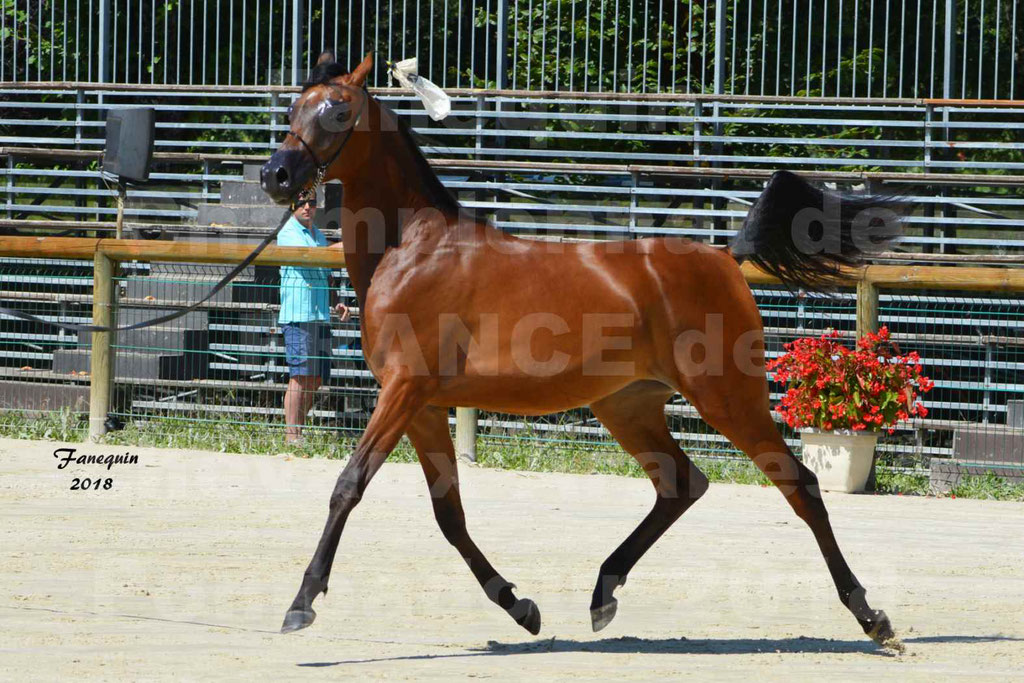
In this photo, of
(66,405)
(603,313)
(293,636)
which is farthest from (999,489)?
(66,405)

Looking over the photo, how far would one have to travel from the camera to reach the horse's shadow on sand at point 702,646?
4.72 metres

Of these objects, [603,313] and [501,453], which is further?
[501,453]

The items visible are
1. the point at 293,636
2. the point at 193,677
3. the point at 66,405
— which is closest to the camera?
the point at 193,677

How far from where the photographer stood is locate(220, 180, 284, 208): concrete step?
12.7 m

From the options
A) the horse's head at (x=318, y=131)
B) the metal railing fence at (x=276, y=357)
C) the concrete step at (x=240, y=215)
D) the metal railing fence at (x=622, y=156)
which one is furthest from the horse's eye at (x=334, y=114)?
the concrete step at (x=240, y=215)

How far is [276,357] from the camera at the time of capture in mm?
9812

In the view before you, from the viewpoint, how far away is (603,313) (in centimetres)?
498

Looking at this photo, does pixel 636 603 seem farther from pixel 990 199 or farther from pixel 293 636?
pixel 990 199

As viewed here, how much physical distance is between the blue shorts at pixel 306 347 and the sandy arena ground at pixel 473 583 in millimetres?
1065

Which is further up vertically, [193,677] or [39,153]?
[39,153]

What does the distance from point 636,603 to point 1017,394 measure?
5.10 m

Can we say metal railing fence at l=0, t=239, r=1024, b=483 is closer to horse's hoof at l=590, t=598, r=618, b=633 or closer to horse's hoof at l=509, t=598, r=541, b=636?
horse's hoof at l=590, t=598, r=618, b=633

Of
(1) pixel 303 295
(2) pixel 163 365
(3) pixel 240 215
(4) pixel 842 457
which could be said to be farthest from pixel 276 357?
(4) pixel 842 457

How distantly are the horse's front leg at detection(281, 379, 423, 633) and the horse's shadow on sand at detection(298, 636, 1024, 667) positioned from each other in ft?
1.52
